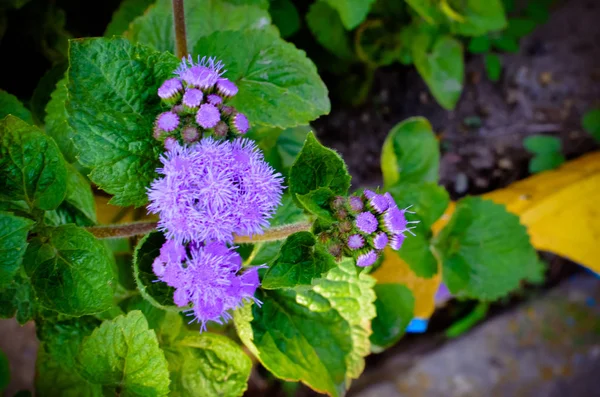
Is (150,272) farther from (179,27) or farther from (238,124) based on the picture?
(179,27)

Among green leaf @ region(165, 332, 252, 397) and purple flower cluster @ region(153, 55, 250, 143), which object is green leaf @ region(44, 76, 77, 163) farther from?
green leaf @ region(165, 332, 252, 397)

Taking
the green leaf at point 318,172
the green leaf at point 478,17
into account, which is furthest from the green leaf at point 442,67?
the green leaf at point 318,172

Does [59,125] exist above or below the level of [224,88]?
below

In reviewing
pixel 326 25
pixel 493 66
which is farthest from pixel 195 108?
pixel 493 66

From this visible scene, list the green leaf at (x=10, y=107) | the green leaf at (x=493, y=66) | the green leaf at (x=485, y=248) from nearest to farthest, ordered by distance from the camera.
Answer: the green leaf at (x=10, y=107) < the green leaf at (x=485, y=248) < the green leaf at (x=493, y=66)

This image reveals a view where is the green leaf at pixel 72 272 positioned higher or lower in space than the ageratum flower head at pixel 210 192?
lower

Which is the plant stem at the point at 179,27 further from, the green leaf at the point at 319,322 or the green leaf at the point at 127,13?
the green leaf at the point at 319,322
